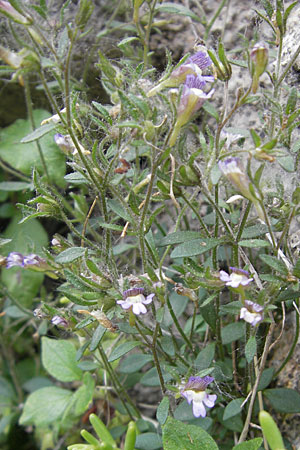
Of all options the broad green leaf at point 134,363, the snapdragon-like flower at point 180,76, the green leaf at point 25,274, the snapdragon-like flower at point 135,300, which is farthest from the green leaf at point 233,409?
the green leaf at point 25,274

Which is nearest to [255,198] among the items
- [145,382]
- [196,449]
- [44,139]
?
[196,449]

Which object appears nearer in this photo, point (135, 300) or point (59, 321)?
point (135, 300)

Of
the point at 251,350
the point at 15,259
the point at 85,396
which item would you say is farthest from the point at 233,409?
the point at 15,259

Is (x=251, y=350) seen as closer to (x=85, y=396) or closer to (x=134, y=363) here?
(x=134, y=363)

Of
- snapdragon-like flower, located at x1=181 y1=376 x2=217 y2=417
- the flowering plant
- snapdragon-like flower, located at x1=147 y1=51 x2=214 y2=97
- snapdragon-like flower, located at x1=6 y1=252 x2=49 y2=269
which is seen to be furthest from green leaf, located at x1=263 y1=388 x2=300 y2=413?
snapdragon-like flower, located at x1=147 y1=51 x2=214 y2=97

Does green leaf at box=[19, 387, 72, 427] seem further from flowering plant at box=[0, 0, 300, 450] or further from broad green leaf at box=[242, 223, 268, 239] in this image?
broad green leaf at box=[242, 223, 268, 239]

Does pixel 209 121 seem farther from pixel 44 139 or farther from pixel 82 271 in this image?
pixel 82 271
